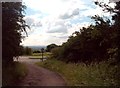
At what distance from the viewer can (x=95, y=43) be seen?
32125mm

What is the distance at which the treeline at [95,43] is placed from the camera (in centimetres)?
1678

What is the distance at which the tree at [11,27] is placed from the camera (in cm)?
2155

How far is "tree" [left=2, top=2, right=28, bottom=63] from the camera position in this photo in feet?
70.7

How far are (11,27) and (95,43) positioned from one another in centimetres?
1179

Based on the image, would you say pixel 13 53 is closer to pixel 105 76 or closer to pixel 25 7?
pixel 25 7

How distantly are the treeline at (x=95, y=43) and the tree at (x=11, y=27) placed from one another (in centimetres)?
476

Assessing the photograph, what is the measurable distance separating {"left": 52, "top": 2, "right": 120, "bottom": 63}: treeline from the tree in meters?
4.76

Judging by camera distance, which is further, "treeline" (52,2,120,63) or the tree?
the tree

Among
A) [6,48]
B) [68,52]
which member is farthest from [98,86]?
[68,52]

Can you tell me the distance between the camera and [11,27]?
2214cm

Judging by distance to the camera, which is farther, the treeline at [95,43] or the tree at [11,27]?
the tree at [11,27]

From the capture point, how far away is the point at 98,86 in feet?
55.8

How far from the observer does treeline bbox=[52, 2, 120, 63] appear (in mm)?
16781

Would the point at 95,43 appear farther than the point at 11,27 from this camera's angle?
Yes
